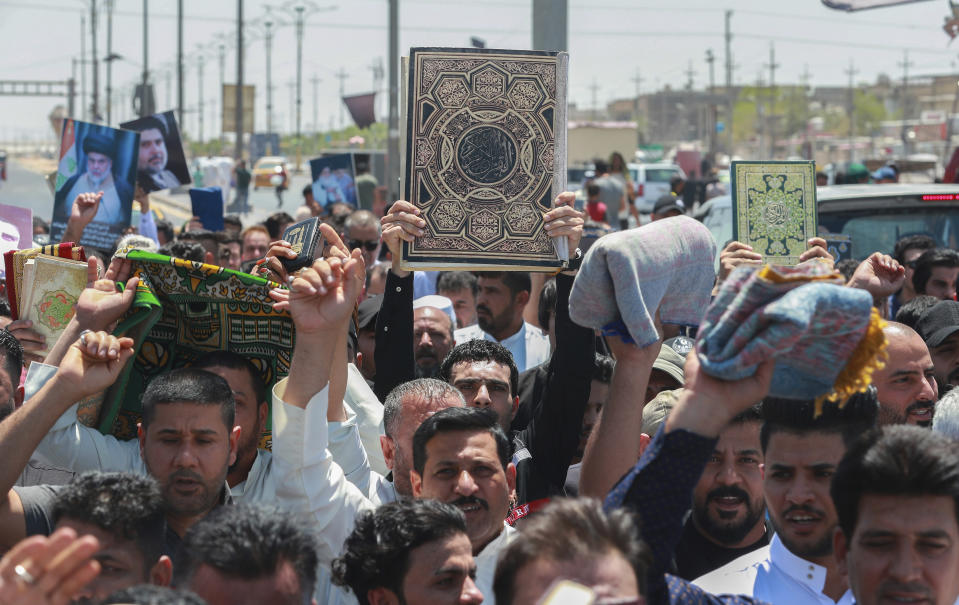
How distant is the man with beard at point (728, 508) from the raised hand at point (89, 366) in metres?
1.93

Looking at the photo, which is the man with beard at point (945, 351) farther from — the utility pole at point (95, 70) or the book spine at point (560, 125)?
the utility pole at point (95, 70)

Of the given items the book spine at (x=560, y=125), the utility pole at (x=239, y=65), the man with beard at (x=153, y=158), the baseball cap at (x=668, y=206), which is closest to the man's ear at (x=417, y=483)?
the book spine at (x=560, y=125)

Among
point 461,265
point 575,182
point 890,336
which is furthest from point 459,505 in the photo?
point 575,182

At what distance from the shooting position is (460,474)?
393cm

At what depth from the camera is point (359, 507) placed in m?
3.89

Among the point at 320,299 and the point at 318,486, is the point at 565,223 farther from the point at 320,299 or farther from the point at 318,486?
the point at 318,486

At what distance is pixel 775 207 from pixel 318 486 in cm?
346

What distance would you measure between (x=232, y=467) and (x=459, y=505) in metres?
0.88

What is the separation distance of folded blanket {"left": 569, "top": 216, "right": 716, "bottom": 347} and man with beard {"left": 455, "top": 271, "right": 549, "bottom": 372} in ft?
10.7

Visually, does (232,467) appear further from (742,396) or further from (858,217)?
(858,217)

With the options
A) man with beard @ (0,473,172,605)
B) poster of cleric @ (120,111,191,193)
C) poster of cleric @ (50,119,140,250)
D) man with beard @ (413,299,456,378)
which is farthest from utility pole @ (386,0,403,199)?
man with beard @ (0,473,172,605)

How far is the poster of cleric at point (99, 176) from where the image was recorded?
8031 mm

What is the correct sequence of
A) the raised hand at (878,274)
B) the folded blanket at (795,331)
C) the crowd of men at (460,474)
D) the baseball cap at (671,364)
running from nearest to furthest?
the folded blanket at (795,331) → the crowd of men at (460,474) → the raised hand at (878,274) → the baseball cap at (671,364)

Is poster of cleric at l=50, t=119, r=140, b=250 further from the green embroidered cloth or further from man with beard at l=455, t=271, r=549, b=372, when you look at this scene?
the green embroidered cloth
